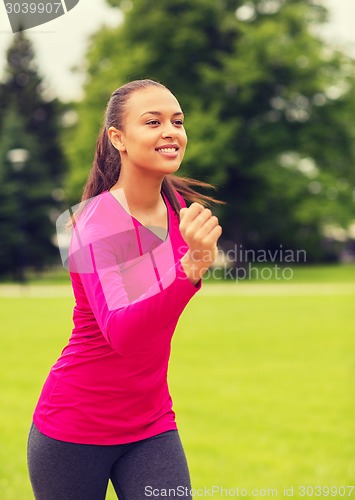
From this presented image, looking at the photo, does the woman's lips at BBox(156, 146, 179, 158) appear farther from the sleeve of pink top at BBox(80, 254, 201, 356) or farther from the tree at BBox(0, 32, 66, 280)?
the tree at BBox(0, 32, 66, 280)

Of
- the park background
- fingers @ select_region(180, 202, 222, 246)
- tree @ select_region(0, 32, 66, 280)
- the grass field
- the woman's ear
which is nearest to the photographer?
fingers @ select_region(180, 202, 222, 246)

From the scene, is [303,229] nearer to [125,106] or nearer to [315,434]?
[315,434]

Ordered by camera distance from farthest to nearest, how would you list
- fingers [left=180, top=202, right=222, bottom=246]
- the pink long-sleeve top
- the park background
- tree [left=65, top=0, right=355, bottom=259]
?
tree [left=65, top=0, right=355, bottom=259] → the park background → the pink long-sleeve top → fingers [left=180, top=202, right=222, bottom=246]

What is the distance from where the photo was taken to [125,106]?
2102mm

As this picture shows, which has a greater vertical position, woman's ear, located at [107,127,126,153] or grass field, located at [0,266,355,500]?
woman's ear, located at [107,127,126,153]

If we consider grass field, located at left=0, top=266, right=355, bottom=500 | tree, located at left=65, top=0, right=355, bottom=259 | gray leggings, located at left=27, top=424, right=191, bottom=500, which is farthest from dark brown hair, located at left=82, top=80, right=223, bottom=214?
tree, located at left=65, top=0, right=355, bottom=259

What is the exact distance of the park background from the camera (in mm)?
12508

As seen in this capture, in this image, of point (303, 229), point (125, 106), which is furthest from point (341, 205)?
point (125, 106)

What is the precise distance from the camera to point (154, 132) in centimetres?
201

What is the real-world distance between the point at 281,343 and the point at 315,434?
223 inches

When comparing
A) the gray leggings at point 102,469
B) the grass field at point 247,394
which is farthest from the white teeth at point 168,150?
the grass field at point 247,394

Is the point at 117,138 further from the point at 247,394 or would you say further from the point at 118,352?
the point at 247,394

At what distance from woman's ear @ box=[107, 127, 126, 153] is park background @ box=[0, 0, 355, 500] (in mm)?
7433

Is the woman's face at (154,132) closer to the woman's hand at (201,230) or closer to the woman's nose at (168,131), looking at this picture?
the woman's nose at (168,131)
